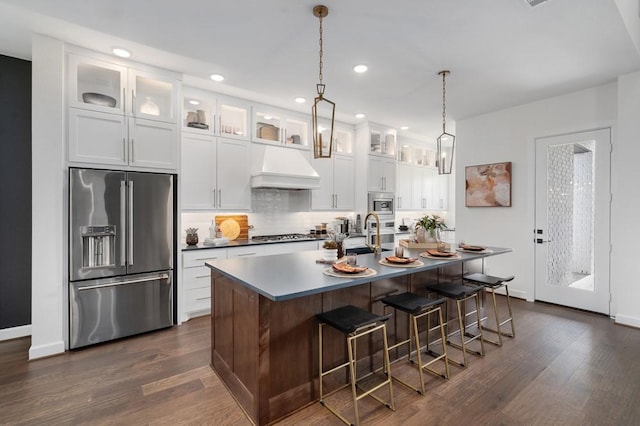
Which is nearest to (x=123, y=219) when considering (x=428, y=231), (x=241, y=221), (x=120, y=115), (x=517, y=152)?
(x=120, y=115)

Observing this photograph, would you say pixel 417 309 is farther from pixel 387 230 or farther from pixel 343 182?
pixel 387 230

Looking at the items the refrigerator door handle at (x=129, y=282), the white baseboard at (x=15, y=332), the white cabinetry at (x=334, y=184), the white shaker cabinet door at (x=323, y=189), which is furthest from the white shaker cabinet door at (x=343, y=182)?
the white baseboard at (x=15, y=332)

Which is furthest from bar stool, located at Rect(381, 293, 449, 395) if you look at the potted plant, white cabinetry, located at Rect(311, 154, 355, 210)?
white cabinetry, located at Rect(311, 154, 355, 210)

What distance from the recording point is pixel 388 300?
98.3 inches

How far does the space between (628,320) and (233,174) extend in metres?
5.22

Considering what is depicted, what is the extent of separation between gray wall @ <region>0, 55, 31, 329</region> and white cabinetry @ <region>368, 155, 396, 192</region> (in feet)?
15.6

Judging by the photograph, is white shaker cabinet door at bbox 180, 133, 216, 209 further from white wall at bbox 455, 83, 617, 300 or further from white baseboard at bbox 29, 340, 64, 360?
white wall at bbox 455, 83, 617, 300

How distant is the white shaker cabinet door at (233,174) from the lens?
14.4ft

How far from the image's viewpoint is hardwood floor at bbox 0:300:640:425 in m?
2.07

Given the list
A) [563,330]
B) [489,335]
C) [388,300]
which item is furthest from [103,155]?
[563,330]

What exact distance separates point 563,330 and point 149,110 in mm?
5325

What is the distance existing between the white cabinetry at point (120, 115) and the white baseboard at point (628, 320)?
5.50 metres

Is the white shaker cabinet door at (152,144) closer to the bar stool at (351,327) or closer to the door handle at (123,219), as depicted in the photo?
the door handle at (123,219)

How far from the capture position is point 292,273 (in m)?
2.23
